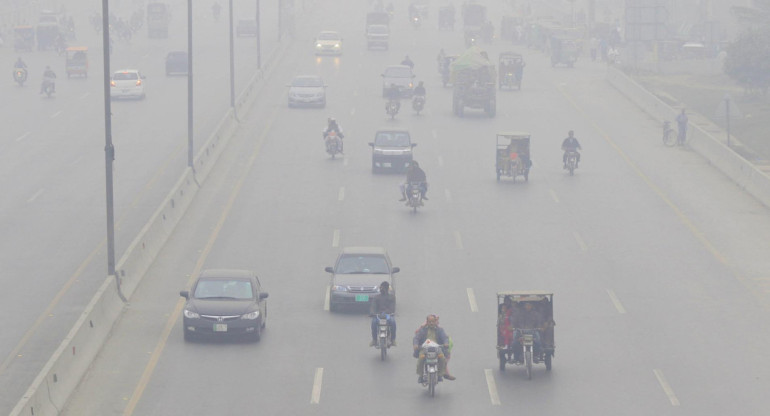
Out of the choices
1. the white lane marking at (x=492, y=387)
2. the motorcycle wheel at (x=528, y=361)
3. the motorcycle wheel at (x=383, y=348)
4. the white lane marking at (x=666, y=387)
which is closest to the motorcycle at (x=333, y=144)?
the motorcycle wheel at (x=383, y=348)

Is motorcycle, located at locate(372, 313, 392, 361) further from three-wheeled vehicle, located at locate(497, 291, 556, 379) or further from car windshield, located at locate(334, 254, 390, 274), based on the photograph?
car windshield, located at locate(334, 254, 390, 274)

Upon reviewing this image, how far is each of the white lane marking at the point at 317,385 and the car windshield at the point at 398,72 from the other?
47752mm

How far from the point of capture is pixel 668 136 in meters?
58.9

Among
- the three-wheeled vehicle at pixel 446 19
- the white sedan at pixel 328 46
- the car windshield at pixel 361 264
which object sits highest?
the three-wheeled vehicle at pixel 446 19

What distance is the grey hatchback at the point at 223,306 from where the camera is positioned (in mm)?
29359

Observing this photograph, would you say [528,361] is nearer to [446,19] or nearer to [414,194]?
[414,194]

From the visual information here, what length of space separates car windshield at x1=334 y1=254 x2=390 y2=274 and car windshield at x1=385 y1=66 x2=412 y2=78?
41.7 m

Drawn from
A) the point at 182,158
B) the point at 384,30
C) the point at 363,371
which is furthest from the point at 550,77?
the point at 363,371

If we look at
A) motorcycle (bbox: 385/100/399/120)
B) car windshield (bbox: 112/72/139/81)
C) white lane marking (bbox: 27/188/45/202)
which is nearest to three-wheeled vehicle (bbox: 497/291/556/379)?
white lane marking (bbox: 27/188/45/202)

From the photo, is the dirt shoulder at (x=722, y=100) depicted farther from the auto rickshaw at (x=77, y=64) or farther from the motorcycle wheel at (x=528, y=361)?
the auto rickshaw at (x=77, y=64)

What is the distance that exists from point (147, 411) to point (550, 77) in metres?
60.4

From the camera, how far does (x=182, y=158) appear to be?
5475 centimetres

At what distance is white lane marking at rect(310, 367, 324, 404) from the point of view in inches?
1009

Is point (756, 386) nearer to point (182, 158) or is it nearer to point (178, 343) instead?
point (178, 343)
